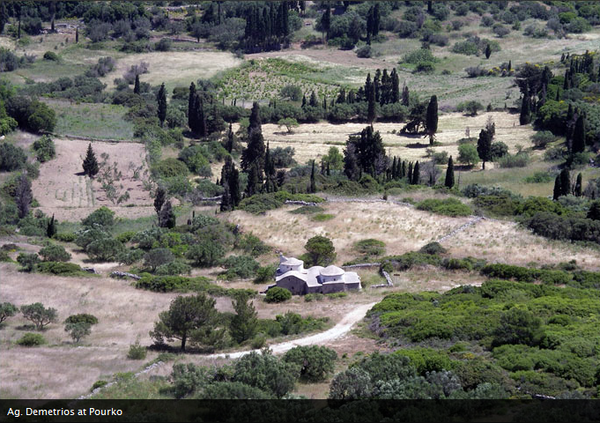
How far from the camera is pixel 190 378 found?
146 feet

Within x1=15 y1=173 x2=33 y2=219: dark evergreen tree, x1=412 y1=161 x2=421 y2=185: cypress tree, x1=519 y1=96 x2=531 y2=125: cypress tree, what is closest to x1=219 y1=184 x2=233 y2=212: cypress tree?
x1=15 y1=173 x2=33 y2=219: dark evergreen tree

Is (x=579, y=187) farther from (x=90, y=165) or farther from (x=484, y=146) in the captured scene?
(x=90, y=165)

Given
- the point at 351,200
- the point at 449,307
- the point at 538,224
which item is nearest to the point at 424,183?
the point at 351,200

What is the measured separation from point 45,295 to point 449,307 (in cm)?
2740

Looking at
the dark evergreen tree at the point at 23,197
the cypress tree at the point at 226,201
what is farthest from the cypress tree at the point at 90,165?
the cypress tree at the point at 226,201

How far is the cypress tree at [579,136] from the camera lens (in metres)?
105

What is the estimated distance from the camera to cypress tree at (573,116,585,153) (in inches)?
4136

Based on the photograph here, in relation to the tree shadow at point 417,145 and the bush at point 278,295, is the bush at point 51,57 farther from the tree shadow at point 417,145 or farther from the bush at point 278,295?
the bush at point 278,295

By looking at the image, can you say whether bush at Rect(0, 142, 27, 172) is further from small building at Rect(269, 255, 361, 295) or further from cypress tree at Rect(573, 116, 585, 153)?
cypress tree at Rect(573, 116, 585, 153)

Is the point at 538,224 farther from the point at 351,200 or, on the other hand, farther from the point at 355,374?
the point at 355,374

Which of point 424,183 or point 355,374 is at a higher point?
point 355,374

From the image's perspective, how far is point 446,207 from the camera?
86.6 metres

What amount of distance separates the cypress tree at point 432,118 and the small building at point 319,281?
54.0 metres

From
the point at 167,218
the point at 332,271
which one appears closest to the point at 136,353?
the point at 332,271
